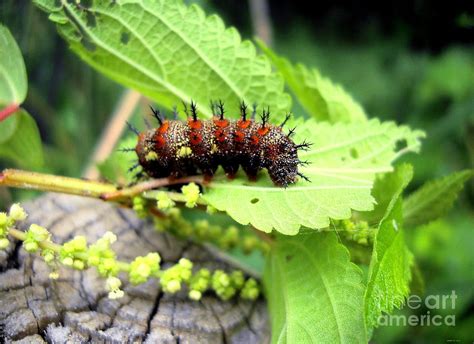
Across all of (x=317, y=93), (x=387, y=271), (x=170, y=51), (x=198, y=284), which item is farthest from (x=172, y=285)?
(x=317, y=93)

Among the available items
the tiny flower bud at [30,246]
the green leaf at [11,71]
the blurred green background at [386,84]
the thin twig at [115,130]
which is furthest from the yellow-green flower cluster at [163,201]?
the blurred green background at [386,84]

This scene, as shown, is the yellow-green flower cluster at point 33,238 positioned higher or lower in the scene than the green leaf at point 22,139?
lower

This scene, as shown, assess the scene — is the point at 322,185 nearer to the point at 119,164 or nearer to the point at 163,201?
the point at 163,201

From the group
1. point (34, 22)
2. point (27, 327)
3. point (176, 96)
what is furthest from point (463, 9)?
point (27, 327)

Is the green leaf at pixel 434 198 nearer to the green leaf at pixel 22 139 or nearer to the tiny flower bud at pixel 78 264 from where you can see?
the tiny flower bud at pixel 78 264

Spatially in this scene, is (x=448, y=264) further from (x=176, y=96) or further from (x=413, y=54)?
(x=176, y=96)

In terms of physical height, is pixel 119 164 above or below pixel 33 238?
above

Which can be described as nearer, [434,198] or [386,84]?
[434,198]
